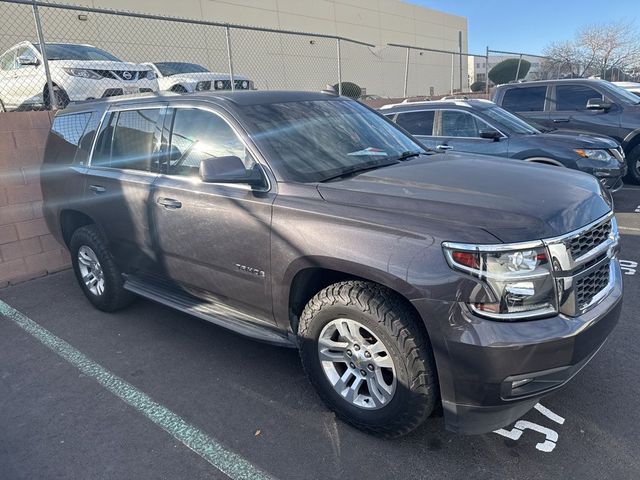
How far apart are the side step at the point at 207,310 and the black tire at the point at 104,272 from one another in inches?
5.8

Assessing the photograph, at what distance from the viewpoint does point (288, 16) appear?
27625mm

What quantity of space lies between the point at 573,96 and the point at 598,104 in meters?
0.53

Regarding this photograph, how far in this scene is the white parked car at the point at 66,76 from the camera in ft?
25.7

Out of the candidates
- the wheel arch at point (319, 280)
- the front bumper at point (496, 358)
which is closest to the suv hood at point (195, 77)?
the wheel arch at point (319, 280)

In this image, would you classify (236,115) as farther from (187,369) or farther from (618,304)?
(618,304)

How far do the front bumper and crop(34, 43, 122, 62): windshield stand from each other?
9395 millimetres

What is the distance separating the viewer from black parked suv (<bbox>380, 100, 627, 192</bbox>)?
6746 mm

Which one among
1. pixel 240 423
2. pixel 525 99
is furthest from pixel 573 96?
pixel 240 423

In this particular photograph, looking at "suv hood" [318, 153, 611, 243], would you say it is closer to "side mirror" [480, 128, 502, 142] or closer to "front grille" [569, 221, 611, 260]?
"front grille" [569, 221, 611, 260]

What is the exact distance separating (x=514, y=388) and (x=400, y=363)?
1.74 ft

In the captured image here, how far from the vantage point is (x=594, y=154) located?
6754 mm

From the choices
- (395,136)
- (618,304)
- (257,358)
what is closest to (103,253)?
(257,358)

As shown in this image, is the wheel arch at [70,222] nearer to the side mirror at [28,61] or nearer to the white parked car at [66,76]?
the white parked car at [66,76]

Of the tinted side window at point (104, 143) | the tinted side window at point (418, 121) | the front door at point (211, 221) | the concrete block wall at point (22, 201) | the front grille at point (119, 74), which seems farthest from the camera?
the front grille at point (119, 74)
